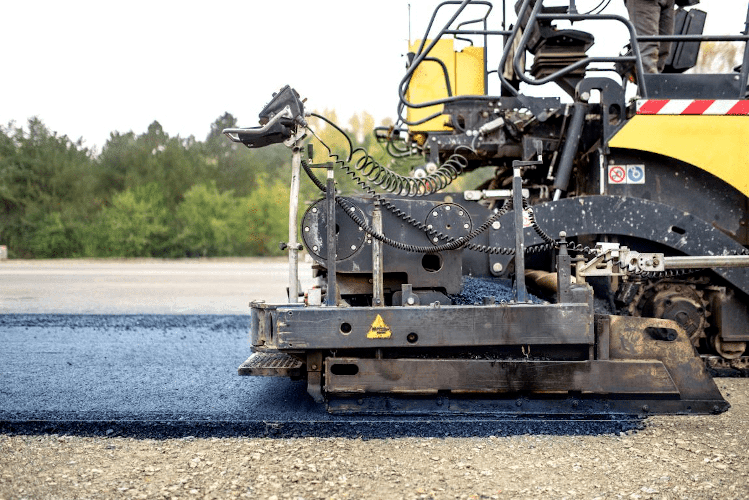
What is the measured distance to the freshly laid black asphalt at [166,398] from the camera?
3406mm

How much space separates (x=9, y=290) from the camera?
41.0 feet

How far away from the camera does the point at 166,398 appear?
159 inches

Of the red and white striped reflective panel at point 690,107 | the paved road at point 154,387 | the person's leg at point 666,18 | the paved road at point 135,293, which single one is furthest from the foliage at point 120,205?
the red and white striped reflective panel at point 690,107

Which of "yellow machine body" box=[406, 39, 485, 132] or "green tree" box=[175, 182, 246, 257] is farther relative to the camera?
"green tree" box=[175, 182, 246, 257]

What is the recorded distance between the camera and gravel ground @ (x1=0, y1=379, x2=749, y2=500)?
8.61 feet

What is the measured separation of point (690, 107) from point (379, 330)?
2708mm

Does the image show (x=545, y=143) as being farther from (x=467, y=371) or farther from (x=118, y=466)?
(x=118, y=466)

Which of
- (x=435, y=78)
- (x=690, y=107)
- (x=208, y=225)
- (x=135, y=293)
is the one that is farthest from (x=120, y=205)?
(x=690, y=107)

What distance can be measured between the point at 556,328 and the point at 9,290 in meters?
12.6

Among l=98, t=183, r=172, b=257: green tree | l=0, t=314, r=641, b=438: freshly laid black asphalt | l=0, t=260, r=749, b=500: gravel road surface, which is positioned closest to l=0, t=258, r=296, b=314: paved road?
l=0, t=314, r=641, b=438: freshly laid black asphalt

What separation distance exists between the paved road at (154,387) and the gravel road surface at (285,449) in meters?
0.01

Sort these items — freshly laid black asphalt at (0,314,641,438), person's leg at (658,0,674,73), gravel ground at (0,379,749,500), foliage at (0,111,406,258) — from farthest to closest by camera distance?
1. foliage at (0,111,406,258)
2. person's leg at (658,0,674,73)
3. freshly laid black asphalt at (0,314,641,438)
4. gravel ground at (0,379,749,500)

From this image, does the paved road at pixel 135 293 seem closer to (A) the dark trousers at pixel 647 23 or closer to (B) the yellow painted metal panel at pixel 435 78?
(B) the yellow painted metal panel at pixel 435 78

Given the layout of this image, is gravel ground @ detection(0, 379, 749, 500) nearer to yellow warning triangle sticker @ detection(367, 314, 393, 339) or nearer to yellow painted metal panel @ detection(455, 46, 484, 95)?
yellow warning triangle sticker @ detection(367, 314, 393, 339)
